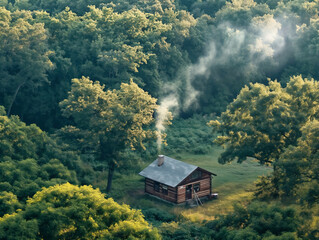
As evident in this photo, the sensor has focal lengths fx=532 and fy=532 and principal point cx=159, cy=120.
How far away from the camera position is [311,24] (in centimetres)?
8219

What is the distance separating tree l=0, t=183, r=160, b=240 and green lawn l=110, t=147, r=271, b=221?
621 inches

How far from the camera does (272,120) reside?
157 feet

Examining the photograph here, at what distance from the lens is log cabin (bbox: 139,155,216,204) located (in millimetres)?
51112

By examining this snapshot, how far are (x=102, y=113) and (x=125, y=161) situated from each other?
17.2ft

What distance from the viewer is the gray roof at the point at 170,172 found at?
168 ft

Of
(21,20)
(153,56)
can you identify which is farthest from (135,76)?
(21,20)

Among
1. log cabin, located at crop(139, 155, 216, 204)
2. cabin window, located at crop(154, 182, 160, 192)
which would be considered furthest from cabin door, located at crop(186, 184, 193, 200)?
cabin window, located at crop(154, 182, 160, 192)

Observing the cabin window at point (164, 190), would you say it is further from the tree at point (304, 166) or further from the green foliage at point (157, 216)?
the tree at point (304, 166)

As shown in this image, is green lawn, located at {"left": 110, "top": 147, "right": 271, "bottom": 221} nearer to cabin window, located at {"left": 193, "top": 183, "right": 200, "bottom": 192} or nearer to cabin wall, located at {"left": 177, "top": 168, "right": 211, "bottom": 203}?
cabin wall, located at {"left": 177, "top": 168, "right": 211, "bottom": 203}

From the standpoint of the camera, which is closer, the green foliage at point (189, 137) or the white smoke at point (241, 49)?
the green foliage at point (189, 137)

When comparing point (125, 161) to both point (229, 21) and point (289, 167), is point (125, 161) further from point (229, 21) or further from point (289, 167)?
point (229, 21)

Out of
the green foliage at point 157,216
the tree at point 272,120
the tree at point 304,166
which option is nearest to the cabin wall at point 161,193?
the green foliage at point 157,216

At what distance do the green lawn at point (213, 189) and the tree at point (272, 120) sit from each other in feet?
15.1

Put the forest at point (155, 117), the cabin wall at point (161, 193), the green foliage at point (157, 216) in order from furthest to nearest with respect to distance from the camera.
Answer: the cabin wall at point (161, 193) → the green foliage at point (157, 216) → the forest at point (155, 117)
